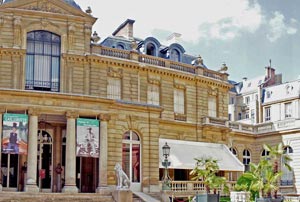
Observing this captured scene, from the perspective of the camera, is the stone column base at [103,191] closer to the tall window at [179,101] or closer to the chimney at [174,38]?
the tall window at [179,101]

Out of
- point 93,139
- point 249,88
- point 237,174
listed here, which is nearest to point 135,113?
point 93,139

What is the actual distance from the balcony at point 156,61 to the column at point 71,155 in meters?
7.56

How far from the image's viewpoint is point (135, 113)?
117 feet

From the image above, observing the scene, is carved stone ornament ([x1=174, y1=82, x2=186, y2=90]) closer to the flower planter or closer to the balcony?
the balcony

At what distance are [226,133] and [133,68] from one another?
10.4m

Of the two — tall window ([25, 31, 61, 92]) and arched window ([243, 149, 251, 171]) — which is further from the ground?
tall window ([25, 31, 61, 92])

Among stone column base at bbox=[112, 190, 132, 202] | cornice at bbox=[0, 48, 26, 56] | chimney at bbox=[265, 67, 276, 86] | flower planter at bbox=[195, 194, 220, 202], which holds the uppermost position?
chimney at bbox=[265, 67, 276, 86]

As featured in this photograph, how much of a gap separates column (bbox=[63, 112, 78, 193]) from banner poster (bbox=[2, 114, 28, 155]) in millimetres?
2398

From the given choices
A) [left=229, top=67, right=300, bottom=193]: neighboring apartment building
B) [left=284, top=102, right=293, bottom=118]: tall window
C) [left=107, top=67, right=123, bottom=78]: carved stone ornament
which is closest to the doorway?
[left=107, top=67, right=123, bottom=78]: carved stone ornament

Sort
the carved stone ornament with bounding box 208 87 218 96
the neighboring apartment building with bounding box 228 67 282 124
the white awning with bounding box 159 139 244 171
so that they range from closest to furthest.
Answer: the white awning with bounding box 159 139 244 171 < the carved stone ornament with bounding box 208 87 218 96 < the neighboring apartment building with bounding box 228 67 282 124

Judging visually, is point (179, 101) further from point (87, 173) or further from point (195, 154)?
point (87, 173)

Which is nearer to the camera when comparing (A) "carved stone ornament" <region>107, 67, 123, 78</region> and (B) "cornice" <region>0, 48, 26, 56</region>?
(B) "cornice" <region>0, 48, 26, 56</region>

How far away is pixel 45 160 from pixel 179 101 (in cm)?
1226

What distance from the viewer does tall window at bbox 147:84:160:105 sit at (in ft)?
136
